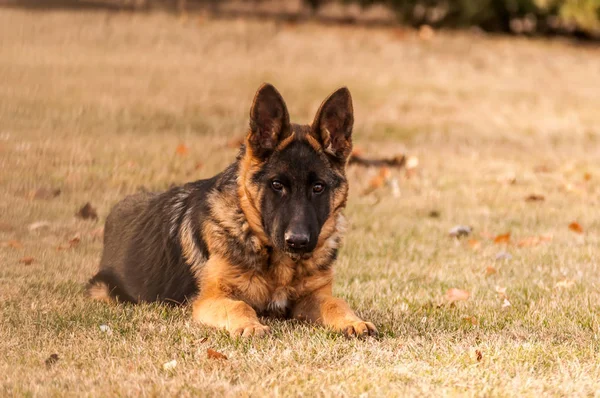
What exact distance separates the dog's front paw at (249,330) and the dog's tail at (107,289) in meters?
1.30

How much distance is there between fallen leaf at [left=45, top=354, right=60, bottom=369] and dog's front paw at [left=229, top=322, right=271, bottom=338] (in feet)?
3.07

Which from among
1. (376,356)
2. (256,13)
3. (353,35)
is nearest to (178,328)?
(376,356)

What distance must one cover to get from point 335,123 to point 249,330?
1.38 metres

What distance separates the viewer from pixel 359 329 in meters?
5.14

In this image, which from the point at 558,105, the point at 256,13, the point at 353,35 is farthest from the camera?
the point at 256,13

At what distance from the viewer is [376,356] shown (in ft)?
15.7

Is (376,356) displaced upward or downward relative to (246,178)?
downward

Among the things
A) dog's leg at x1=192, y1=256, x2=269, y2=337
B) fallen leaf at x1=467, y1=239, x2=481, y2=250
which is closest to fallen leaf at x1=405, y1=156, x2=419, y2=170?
fallen leaf at x1=467, y1=239, x2=481, y2=250

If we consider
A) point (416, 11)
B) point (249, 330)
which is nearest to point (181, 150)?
point (249, 330)

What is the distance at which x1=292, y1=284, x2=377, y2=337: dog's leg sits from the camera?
5160 mm

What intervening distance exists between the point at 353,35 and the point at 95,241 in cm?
1288

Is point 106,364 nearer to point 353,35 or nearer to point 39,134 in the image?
point 39,134

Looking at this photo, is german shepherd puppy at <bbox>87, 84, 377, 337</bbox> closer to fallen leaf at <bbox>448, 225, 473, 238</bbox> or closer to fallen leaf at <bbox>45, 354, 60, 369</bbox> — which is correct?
fallen leaf at <bbox>45, 354, 60, 369</bbox>

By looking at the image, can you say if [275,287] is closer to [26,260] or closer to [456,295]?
[456,295]
